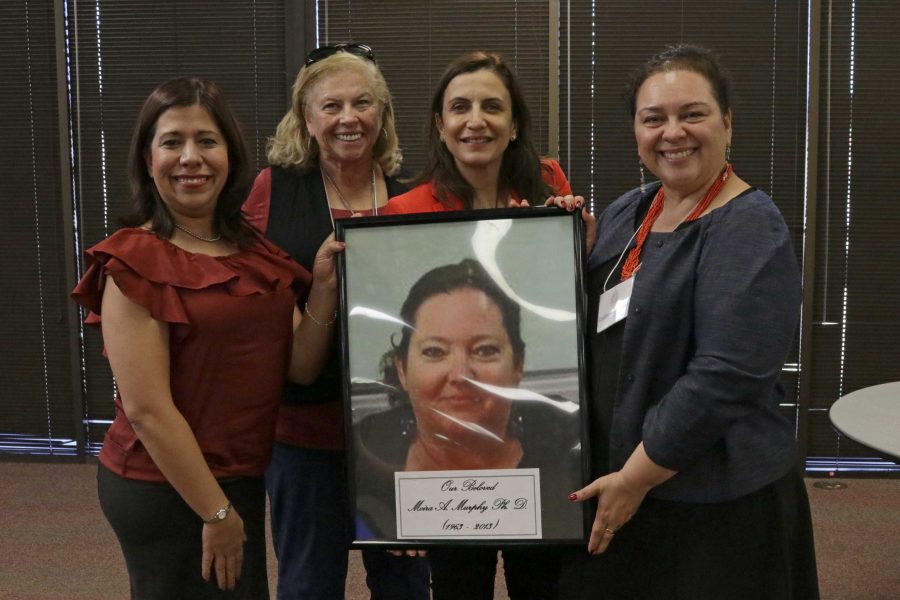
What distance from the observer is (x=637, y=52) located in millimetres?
4203

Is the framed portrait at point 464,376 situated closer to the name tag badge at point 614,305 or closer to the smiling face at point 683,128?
the name tag badge at point 614,305

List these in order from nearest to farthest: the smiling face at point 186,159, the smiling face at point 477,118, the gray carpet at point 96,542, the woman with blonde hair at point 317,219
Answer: the smiling face at point 186,159, the smiling face at point 477,118, the woman with blonde hair at point 317,219, the gray carpet at point 96,542

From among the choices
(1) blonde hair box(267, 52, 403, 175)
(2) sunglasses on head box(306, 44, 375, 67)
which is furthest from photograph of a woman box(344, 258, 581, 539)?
(2) sunglasses on head box(306, 44, 375, 67)

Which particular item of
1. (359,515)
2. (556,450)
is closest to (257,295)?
(359,515)

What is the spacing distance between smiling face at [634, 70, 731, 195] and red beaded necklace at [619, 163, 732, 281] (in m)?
0.02

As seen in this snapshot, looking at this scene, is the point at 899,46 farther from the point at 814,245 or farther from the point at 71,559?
the point at 71,559

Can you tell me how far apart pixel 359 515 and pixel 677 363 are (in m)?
0.67

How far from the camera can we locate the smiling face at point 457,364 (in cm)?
171

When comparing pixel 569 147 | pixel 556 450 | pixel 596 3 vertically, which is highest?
pixel 596 3

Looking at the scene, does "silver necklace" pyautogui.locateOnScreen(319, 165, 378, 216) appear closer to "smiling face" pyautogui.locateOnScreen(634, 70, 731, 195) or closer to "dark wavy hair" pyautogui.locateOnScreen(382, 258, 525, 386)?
"dark wavy hair" pyautogui.locateOnScreen(382, 258, 525, 386)

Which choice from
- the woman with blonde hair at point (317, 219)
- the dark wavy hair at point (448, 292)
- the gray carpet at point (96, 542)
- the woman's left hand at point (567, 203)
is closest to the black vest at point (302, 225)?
the woman with blonde hair at point (317, 219)

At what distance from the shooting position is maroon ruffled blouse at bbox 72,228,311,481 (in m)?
1.60

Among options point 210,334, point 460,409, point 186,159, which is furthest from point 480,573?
point 186,159

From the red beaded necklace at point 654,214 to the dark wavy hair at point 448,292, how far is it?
22cm
